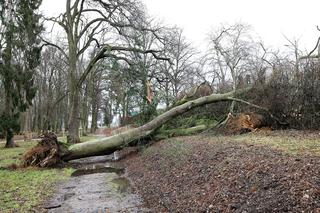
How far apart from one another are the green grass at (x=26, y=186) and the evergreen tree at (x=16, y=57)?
7.83 meters

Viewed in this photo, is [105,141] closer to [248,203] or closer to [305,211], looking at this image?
[248,203]

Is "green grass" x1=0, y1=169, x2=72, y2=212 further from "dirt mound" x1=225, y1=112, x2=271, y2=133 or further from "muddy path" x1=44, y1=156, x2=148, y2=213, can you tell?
"dirt mound" x1=225, y1=112, x2=271, y2=133

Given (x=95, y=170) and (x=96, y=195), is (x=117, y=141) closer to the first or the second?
(x=95, y=170)

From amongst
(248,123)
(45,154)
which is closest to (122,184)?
(45,154)

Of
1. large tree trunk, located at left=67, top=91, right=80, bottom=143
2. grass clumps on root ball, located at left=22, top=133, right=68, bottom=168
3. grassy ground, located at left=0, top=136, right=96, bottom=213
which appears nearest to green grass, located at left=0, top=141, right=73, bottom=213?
grassy ground, located at left=0, top=136, right=96, bottom=213

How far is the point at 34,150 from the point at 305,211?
10.9m

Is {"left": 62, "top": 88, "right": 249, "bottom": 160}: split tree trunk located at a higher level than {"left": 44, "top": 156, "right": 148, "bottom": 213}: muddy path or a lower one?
higher

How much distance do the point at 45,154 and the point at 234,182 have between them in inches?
366

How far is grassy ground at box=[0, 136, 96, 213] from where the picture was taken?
649 centimetres

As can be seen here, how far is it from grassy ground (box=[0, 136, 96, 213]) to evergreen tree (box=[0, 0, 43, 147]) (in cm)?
785

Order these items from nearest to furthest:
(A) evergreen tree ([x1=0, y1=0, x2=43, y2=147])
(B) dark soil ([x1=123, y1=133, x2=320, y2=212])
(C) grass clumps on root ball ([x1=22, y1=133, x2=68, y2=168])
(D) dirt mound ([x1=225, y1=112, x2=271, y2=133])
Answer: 1. (B) dark soil ([x1=123, y1=133, x2=320, y2=212])
2. (D) dirt mound ([x1=225, y1=112, x2=271, y2=133])
3. (C) grass clumps on root ball ([x1=22, y1=133, x2=68, y2=168])
4. (A) evergreen tree ([x1=0, y1=0, x2=43, y2=147])

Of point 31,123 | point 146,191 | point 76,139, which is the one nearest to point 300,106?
point 146,191

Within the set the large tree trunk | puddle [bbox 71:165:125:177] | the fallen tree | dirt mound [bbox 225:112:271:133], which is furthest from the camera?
the large tree trunk

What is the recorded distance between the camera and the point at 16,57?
1927 cm
